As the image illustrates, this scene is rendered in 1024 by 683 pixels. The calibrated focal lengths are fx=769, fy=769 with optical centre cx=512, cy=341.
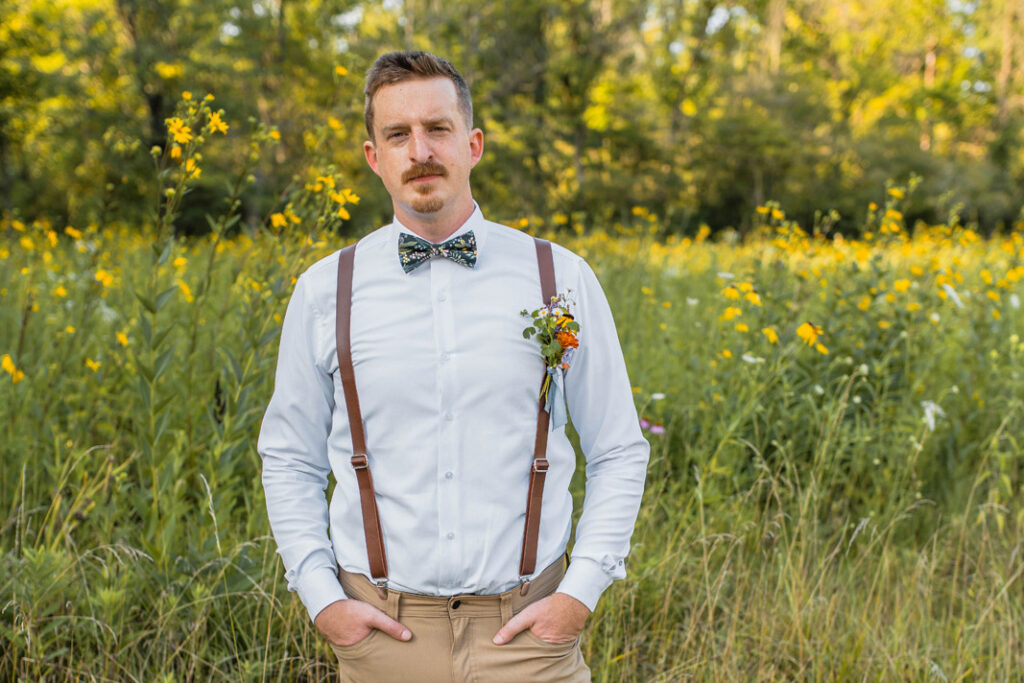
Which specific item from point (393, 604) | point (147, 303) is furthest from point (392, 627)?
point (147, 303)

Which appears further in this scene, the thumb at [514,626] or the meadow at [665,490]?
the meadow at [665,490]

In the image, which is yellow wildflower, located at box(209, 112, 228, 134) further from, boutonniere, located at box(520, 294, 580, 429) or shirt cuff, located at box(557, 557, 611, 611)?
shirt cuff, located at box(557, 557, 611, 611)

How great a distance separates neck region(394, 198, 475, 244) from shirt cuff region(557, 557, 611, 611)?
2.43ft

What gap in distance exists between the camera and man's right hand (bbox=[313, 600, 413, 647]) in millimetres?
1523

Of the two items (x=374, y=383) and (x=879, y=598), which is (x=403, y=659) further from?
(x=879, y=598)

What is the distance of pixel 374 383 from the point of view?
1563mm

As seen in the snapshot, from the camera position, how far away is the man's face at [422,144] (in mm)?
1557

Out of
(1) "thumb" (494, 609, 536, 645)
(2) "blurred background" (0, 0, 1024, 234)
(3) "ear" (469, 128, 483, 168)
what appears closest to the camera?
(1) "thumb" (494, 609, 536, 645)

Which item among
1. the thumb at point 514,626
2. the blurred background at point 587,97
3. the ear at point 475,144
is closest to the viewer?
the thumb at point 514,626

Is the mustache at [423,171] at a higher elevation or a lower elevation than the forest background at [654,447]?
higher

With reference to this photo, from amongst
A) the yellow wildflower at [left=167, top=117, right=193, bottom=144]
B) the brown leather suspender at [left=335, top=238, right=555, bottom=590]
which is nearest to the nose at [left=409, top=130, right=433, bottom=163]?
the brown leather suspender at [left=335, top=238, right=555, bottom=590]

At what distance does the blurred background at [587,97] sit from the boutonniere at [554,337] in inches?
83.1

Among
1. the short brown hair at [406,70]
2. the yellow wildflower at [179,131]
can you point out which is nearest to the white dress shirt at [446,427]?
the short brown hair at [406,70]

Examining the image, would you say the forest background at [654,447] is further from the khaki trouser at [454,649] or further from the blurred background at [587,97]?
the blurred background at [587,97]
